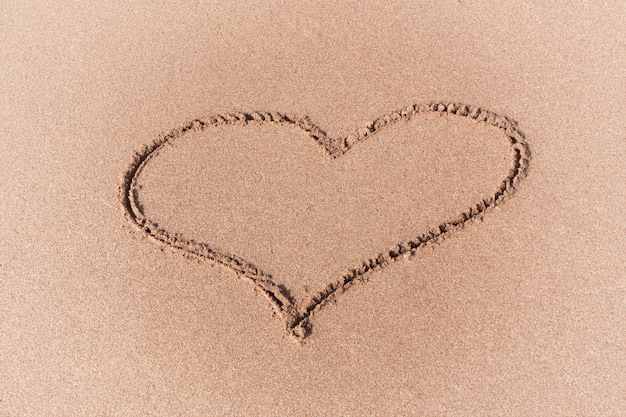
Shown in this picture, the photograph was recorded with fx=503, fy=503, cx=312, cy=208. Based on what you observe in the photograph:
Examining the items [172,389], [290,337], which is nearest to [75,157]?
[172,389]

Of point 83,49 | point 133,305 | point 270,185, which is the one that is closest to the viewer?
point 133,305

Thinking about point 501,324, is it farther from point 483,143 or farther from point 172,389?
point 172,389

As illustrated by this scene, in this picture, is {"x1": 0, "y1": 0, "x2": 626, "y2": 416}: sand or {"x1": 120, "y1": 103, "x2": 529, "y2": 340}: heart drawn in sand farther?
{"x1": 120, "y1": 103, "x2": 529, "y2": 340}: heart drawn in sand

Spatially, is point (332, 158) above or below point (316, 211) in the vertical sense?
above

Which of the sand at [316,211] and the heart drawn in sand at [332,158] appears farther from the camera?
the heart drawn in sand at [332,158]
